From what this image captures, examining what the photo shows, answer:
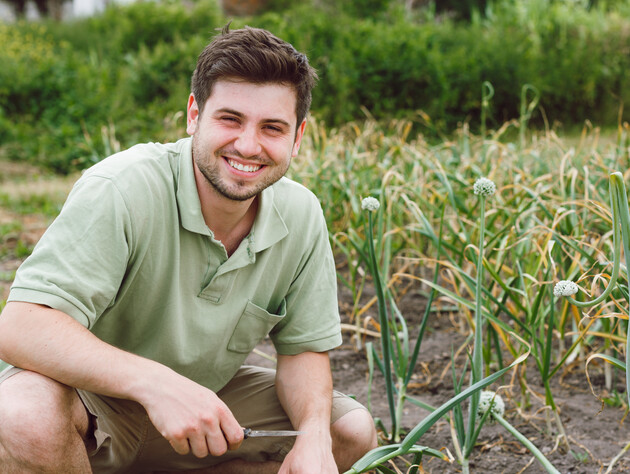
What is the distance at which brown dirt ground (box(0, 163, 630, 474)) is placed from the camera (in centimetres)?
237

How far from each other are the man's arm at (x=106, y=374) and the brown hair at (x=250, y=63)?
0.76 metres

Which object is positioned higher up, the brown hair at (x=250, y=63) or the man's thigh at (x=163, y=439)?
the brown hair at (x=250, y=63)

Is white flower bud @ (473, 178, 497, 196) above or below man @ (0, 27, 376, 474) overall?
above

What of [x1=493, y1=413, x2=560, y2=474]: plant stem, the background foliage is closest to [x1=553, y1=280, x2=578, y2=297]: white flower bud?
[x1=493, y1=413, x2=560, y2=474]: plant stem

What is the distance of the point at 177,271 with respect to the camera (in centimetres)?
198

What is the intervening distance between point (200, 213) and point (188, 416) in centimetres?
56

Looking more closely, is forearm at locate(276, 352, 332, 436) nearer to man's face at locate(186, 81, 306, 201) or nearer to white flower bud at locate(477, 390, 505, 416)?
white flower bud at locate(477, 390, 505, 416)

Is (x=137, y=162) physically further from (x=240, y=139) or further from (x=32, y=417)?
(x=32, y=417)

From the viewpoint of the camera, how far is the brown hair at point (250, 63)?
2002 millimetres

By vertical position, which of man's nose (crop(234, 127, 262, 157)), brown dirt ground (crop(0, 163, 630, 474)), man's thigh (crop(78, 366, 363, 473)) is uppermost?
man's nose (crop(234, 127, 262, 157))

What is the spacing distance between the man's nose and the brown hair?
140mm

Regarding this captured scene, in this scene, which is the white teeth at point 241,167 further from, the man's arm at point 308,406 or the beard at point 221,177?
the man's arm at point 308,406

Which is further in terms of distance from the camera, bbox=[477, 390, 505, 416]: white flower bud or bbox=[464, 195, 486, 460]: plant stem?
bbox=[477, 390, 505, 416]: white flower bud

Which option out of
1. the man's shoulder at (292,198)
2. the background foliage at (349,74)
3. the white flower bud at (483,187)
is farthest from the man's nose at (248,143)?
the background foliage at (349,74)
